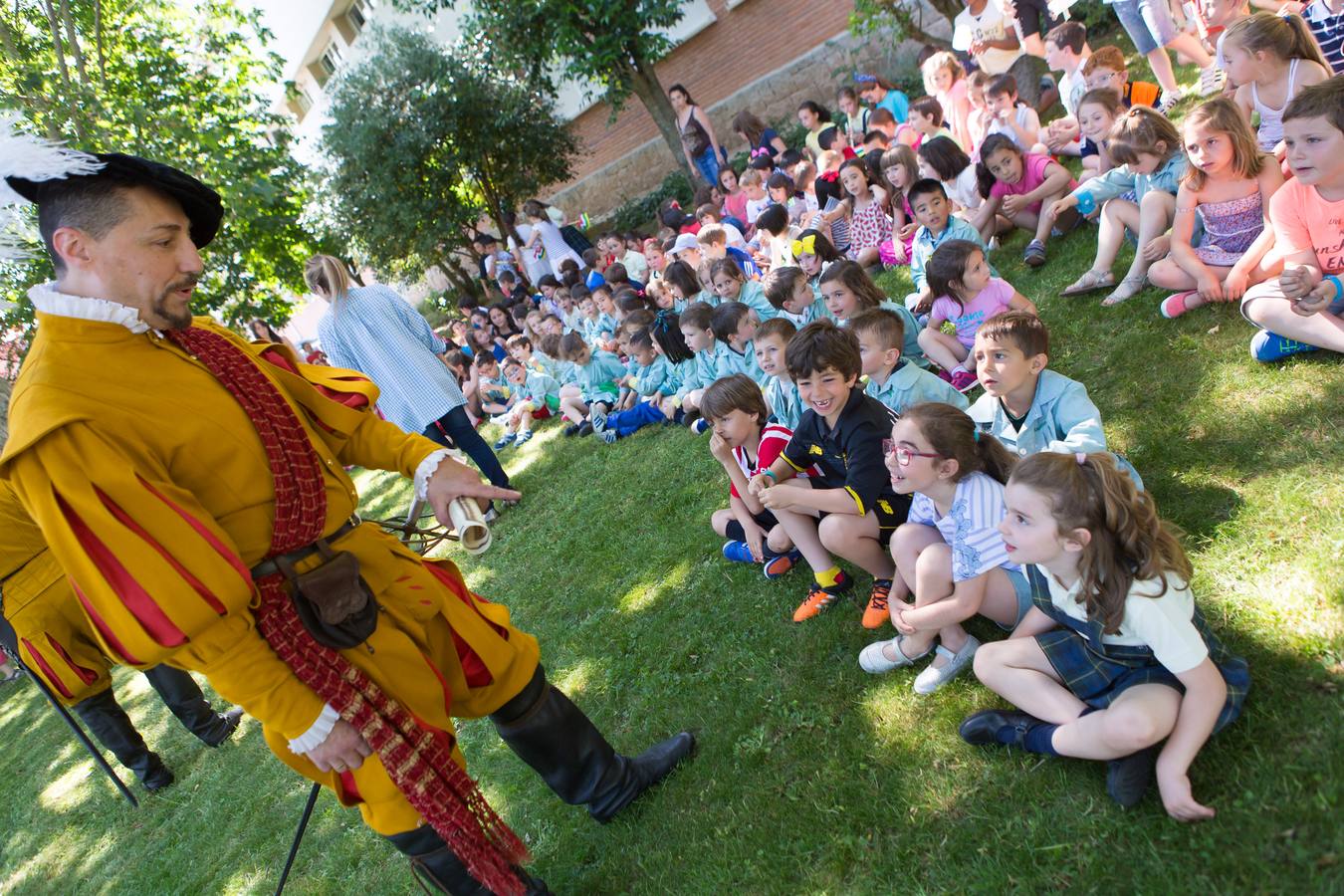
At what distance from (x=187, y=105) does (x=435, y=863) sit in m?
11.6

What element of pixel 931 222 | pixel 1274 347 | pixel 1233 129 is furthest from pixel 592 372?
pixel 1274 347

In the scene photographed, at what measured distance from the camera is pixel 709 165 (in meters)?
10.5

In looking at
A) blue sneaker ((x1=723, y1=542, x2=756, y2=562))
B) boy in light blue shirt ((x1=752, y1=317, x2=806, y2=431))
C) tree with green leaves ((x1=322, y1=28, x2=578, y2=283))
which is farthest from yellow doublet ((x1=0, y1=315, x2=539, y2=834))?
tree with green leaves ((x1=322, y1=28, x2=578, y2=283))

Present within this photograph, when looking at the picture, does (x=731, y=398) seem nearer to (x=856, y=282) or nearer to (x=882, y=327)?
(x=882, y=327)

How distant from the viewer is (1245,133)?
3422 mm

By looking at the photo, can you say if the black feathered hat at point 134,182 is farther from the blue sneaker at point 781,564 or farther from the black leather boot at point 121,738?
the black leather boot at point 121,738

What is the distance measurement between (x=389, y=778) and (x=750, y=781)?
1152mm

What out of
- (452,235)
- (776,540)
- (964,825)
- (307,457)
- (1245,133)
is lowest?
(964,825)

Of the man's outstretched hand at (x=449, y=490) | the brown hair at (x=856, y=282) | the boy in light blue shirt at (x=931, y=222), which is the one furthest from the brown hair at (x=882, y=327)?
the man's outstretched hand at (x=449, y=490)

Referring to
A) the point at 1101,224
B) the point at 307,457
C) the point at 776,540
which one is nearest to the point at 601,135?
the point at 1101,224

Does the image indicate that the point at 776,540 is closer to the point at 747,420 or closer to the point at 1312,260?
the point at 747,420

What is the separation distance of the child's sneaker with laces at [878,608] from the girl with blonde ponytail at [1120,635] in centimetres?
86

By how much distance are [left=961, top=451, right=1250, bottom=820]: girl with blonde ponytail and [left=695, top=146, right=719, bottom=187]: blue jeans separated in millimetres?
9144

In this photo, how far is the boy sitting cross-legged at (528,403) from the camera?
25.3ft
